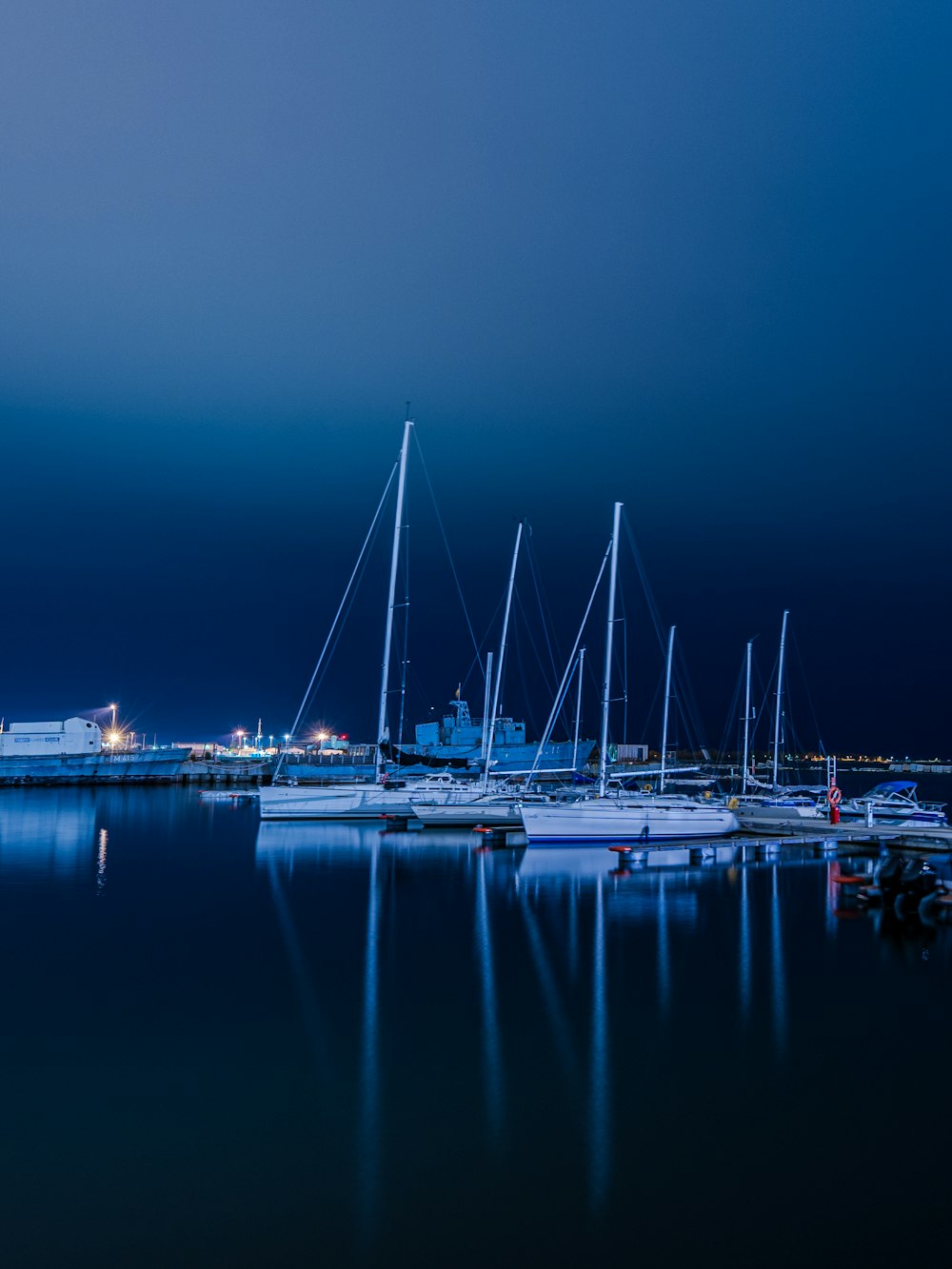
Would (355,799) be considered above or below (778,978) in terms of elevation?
above

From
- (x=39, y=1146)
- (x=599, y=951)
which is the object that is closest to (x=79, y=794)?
(x=599, y=951)

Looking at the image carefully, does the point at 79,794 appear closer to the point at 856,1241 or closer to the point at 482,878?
the point at 482,878

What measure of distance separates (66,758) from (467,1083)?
118m

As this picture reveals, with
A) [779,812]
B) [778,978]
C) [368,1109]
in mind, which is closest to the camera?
[368,1109]

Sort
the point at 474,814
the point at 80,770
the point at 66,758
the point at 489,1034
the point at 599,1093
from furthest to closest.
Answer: the point at 66,758
the point at 80,770
the point at 474,814
the point at 489,1034
the point at 599,1093

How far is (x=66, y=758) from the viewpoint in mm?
120438

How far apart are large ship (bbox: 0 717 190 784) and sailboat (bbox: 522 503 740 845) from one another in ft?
272

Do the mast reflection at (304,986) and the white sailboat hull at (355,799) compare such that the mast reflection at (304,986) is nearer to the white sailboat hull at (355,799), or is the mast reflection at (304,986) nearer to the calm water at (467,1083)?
the calm water at (467,1083)

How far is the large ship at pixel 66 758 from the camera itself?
11425 centimetres

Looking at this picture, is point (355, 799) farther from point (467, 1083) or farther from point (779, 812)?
point (467, 1083)

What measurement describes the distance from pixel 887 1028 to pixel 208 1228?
46.0ft

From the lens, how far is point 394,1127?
13.6m

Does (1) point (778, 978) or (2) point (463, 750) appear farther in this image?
(2) point (463, 750)

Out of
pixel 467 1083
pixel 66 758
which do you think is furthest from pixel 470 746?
pixel 467 1083
